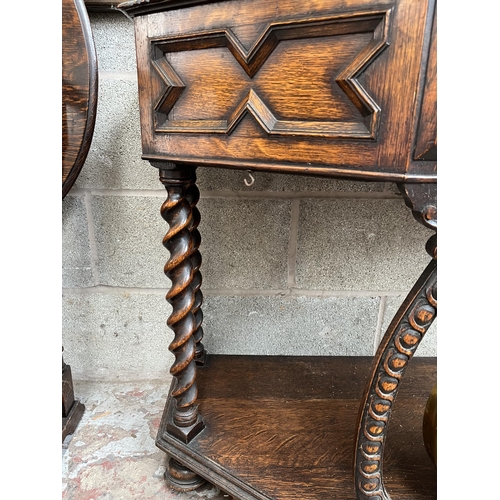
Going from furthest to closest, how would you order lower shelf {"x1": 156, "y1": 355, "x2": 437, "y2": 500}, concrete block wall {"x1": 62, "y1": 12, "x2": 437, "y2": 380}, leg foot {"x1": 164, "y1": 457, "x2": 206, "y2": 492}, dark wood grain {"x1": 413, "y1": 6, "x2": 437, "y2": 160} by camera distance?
1. concrete block wall {"x1": 62, "y1": 12, "x2": 437, "y2": 380}
2. leg foot {"x1": 164, "y1": 457, "x2": 206, "y2": 492}
3. lower shelf {"x1": 156, "y1": 355, "x2": 437, "y2": 500}
4. dark wood grain {"x1": 413, "y1": 6, "x2": 437, "y2": 160}

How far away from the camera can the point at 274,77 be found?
0.46 m

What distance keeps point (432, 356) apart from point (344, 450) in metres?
0.47

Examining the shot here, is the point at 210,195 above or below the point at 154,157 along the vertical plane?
below

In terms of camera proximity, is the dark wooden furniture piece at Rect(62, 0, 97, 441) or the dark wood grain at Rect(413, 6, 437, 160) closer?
the dark wood grain at Rect(413, 6, 437, 160)

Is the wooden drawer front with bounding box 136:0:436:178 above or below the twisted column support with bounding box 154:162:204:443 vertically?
above

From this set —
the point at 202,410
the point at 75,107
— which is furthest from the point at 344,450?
the point at 75,107

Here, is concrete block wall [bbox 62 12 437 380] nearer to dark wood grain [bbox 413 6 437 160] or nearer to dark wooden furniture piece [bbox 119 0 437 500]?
dark wooden furniture piece [bbox 119 0 437 500]

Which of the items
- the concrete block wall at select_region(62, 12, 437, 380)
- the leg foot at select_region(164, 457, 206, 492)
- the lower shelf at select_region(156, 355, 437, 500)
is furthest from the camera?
the concrete block wall at select_region(62, 12, 437, 380)

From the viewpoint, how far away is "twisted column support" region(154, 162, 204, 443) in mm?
642

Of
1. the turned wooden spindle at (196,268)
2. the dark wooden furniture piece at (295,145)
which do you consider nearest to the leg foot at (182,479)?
the dark wooden furniture piece at (295,145)

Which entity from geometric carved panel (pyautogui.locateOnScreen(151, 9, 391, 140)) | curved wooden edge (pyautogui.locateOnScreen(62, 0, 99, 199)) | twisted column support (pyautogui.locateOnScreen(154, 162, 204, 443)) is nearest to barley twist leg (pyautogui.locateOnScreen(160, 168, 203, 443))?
twisted column support (pyautogui.locateOnScreen(154, 162, 204, 443))

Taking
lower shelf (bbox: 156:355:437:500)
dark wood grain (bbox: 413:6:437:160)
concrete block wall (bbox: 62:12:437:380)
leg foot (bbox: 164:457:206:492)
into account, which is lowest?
leg foot (bbox: 164:457:206:492)

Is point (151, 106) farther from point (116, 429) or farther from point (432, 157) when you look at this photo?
point (116, 429)
